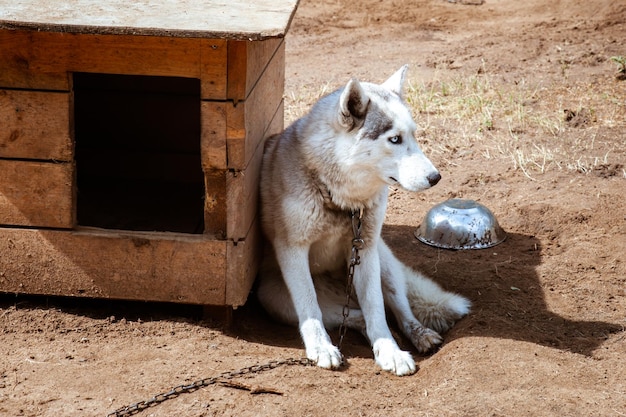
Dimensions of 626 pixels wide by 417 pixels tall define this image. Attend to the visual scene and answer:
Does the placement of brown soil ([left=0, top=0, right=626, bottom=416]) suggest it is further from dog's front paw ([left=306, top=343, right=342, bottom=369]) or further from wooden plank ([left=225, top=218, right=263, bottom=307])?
wooden plank ([left=225, top=218, right=263, bottom=307])

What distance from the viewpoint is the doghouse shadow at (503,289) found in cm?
439

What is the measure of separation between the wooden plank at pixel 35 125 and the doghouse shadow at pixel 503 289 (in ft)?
6.91

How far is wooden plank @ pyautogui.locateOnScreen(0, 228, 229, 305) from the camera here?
4289mm

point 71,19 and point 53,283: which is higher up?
point 71,19

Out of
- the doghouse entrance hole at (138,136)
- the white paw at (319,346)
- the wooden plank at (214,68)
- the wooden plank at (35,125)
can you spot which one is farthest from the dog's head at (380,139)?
the doghouse entrance hole at (138,136)

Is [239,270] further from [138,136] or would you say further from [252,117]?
[138,136]

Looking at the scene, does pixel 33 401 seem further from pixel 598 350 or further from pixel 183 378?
pixel 598 350

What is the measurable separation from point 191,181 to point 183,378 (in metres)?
2.37

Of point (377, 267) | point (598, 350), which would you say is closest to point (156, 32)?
point (377, 267)

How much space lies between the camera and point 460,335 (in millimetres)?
4379

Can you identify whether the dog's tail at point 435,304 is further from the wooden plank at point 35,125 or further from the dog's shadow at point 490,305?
the wooden plank at point 35,125

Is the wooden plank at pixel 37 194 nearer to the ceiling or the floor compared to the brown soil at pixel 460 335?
nearer to the ceiling

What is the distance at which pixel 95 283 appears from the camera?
436 cm

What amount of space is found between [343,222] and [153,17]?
1341 mm
